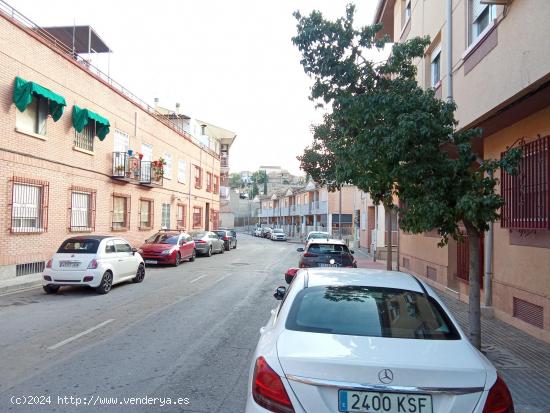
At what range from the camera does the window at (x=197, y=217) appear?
3600 centimetres

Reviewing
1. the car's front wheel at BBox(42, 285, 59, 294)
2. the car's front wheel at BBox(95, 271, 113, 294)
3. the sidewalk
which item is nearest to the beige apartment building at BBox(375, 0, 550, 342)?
the sidewalk

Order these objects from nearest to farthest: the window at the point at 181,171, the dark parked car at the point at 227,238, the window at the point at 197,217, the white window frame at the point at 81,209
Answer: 1. the white window frame at the point at 81,209
2. the window at the point at 181,171
3. the dark parked car at the point at 227,238
4. the window at the point at 197,217

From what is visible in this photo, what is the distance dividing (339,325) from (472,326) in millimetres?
3497

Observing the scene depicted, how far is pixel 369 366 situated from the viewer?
2662 mm

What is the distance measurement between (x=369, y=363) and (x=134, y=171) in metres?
21.1

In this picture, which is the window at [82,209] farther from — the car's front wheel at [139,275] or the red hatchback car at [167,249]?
the car's front wheel at [139,275]

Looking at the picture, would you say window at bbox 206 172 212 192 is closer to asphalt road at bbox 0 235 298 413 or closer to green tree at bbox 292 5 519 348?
asphalt road at bbox 0 235 298 413

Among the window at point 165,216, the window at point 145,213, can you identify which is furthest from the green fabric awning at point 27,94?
the window at point 165,216

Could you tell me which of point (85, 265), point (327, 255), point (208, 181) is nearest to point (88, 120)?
point (85, 265)

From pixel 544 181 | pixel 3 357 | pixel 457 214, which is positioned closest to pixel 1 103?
pixel 3 357

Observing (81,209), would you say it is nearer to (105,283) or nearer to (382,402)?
(105,283)

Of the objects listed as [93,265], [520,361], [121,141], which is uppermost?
[121,141]

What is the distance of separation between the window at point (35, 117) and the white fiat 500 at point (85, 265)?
205 inches

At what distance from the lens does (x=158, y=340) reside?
22.7ft
